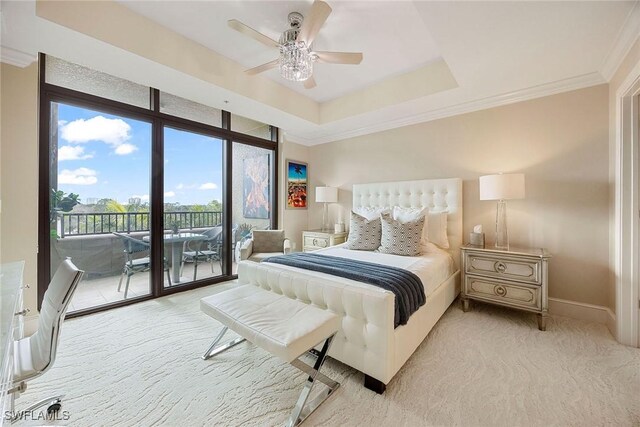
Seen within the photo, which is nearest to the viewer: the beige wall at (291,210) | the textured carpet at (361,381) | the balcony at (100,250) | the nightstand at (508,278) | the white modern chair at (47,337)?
the white modern chair at (47,337)

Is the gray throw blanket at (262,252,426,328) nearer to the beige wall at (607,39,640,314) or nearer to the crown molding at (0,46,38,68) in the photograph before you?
the beige wall at (607,39,640,314)

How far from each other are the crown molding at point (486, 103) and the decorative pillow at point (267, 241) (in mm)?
1905

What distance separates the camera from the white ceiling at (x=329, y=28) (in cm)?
215

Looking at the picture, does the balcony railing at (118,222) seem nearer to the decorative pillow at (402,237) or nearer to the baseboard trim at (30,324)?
the baseboard trim at (30,324)

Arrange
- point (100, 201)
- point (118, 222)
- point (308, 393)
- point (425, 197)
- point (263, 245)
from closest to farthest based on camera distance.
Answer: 1. point (308, 393)
2. point (100, 201)
3. point (118, 222)
4. point (425, 197)
5. point (263, 245)

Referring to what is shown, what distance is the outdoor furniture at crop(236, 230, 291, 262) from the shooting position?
3.62 meters

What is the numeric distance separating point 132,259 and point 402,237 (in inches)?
131

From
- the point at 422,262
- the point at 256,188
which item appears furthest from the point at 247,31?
the point at 256,188

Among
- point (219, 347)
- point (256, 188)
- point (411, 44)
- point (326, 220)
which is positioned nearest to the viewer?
point (219, 347)

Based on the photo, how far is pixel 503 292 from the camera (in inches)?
104

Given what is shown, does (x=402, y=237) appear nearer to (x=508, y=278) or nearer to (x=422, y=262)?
(x=422, y=262)

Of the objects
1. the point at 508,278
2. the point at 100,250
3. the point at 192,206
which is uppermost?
the point at 192,206

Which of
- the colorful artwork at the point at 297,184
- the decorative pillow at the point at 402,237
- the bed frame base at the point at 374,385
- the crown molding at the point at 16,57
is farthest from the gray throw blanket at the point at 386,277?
the crown molding at the point at 16,57

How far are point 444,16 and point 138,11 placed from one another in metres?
2.56
